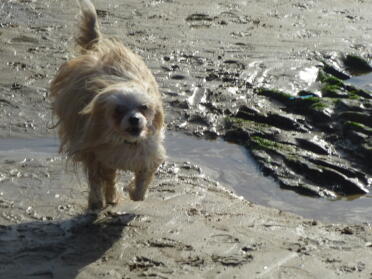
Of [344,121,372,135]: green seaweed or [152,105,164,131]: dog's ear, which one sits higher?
[152,105,164,131]: dog's ear

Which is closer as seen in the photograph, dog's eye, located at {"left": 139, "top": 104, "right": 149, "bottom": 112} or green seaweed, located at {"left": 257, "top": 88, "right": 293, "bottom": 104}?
dog's eye, located at {"left": 139, "top": 104, "right": 149, "bottom": 112}

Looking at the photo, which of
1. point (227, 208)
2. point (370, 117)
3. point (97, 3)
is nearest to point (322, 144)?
point (370, 117)

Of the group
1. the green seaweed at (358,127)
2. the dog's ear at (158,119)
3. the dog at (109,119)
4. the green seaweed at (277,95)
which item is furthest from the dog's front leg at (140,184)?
the green seaweed at (277,95)

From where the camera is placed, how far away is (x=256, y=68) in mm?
10156

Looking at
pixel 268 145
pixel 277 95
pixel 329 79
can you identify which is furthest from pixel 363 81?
pixel 268 145

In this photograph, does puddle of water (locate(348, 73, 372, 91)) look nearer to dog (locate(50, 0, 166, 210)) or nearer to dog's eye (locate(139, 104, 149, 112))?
dog (locate(50, 0, 166, 210))

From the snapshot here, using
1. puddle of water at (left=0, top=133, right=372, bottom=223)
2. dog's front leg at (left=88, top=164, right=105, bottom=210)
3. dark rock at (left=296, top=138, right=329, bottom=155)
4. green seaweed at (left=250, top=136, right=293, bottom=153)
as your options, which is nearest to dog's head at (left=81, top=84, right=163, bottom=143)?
dog's front leg at (left=88, top=164, right=105, bottom=210)

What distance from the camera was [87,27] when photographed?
7.09m

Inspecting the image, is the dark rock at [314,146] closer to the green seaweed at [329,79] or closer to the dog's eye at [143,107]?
the green seaweed at [329,79]

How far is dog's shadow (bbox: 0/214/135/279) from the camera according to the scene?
203 inches

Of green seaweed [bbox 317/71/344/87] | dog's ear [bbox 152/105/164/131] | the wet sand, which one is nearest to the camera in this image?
the wet sand

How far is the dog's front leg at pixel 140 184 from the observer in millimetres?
6160

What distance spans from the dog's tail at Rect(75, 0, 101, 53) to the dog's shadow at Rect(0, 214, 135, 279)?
67.2 inches

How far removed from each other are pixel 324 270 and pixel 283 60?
5.49 meters
